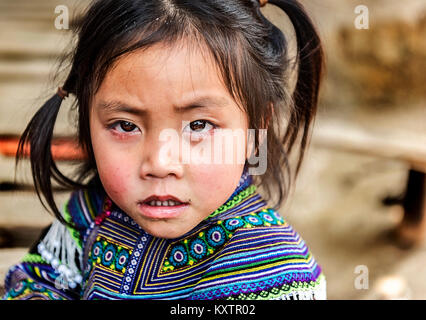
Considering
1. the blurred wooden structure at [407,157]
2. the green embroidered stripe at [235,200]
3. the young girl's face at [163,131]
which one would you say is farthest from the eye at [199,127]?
the blurred wooden structure at [407,157]

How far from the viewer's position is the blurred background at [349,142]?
2.12 metres

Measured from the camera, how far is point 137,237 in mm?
1268

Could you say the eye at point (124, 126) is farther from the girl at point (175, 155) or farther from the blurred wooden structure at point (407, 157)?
the blurred wooden structure at point (407, 157)

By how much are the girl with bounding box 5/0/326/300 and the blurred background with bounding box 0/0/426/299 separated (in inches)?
8.9

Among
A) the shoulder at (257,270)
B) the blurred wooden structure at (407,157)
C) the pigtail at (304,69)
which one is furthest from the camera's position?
the blurred wooden structure at (407,157)

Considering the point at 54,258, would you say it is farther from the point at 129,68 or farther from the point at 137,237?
the point at 129,68

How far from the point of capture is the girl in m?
1.04

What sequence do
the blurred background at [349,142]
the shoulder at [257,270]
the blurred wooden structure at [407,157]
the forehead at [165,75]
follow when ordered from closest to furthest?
the forehead at [165,75], the shoulder at [257,270], the blurred background at [349,142], the blurred wooden structure at [407,157]

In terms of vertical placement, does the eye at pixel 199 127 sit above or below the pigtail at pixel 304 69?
below

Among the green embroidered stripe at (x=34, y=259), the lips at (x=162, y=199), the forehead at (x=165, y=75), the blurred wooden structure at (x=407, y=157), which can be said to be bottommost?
the green embroidered stripe at (x=34, y=259)

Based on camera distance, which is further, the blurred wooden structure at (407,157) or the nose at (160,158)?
the blurred wooden structure at (407,157)

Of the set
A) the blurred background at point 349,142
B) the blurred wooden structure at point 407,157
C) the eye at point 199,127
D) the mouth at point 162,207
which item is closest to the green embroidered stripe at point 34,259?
the blurred background at point 349,142

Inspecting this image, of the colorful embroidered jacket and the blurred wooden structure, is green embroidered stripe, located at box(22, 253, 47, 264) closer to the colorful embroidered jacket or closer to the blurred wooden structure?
the colorful embroidered jacket

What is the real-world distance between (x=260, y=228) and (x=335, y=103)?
9.63 feet
